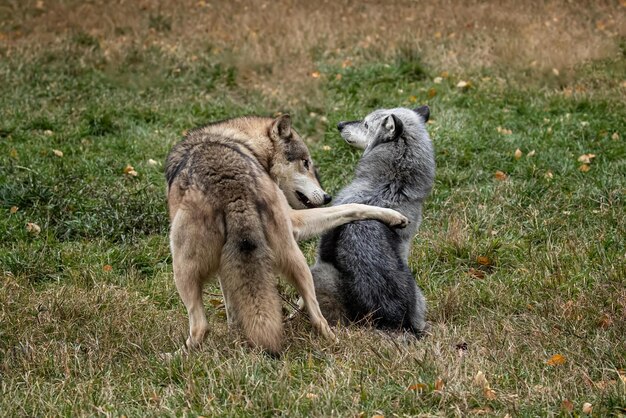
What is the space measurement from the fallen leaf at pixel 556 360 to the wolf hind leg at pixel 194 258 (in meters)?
2.28

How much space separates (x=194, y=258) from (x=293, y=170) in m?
1.55

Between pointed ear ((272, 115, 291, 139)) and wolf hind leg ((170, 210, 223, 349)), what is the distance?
138 centimetres

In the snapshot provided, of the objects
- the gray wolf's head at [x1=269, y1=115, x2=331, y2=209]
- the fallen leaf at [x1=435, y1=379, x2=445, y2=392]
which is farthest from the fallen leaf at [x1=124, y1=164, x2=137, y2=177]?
the fallen leaf at [x1=435, y1=379, x2=445, y2=392]

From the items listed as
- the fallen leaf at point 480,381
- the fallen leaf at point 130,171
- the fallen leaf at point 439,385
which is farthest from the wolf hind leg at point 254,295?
the fallen leaf at point 130,171

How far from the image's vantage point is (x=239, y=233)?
5.27m

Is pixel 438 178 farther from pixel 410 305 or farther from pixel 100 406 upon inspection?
pixel 100 406

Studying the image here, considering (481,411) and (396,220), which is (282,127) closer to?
(396,220)

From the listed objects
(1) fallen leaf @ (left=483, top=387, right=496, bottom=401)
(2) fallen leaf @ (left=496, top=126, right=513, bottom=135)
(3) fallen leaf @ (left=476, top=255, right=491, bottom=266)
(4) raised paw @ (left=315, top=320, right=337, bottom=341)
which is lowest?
(3) fallen leaf @ (left=476, top=255, right=491, bottom=266)

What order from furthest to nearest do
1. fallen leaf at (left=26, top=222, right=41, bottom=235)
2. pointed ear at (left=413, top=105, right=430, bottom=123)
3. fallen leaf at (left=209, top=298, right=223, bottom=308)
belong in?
fallen leaf at (left=26, top=222, right=41, bottom=235), pointed ear at (left=413, top=105, right=430, bottom=123), fallen leaf at (left=209, top=298, right=223, bottom=308)

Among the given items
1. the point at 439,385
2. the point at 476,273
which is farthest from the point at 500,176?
the point at 439,385

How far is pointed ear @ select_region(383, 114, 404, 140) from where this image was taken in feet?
22.1

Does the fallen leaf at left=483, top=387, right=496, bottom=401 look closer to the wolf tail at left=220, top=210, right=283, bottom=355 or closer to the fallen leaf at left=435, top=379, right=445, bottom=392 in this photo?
the fallen leaf at left=435, top=379, right=445, bottom=392

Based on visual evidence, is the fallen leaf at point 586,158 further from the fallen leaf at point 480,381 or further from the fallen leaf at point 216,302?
the fallen leaf at point 480,381

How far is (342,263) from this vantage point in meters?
6.07
